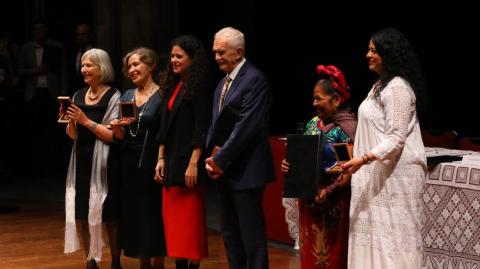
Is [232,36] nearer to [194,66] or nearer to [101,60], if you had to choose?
[194,66]

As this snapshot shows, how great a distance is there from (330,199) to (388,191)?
1.34 feet

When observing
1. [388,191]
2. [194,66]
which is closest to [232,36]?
[194,66]

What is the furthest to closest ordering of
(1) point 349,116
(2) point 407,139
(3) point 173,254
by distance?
(3) point 173,254
(1) point 349,116
(2) point 407,139

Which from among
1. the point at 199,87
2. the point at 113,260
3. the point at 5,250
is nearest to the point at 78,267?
the point at 113,260

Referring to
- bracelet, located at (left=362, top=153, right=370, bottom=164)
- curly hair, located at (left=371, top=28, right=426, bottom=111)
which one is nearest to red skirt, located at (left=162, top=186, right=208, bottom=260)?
bracelet, located at (left=362, top=153, right=370, bottom=164)

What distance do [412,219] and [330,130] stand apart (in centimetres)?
67

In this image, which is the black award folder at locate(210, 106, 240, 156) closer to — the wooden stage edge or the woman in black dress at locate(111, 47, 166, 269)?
the woman in black dress at locate(111, 47, 166, 269)

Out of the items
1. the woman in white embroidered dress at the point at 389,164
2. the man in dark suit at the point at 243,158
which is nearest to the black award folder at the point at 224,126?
the man in dark suit at the point at 243,158

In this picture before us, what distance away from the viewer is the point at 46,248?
685cm

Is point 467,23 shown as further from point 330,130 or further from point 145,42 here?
point 145,42

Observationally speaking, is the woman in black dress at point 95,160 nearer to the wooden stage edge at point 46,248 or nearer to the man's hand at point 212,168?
the wooden stage edge at point 46,248

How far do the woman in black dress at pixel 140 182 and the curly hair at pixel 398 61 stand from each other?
5.28 ft

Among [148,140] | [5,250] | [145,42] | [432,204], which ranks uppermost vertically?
[145,42]

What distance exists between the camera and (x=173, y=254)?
528cm
